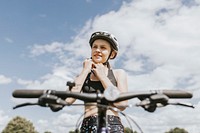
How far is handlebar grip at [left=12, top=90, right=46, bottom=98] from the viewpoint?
2.90m

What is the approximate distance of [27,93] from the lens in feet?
9.62

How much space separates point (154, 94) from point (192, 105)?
1.65 ft

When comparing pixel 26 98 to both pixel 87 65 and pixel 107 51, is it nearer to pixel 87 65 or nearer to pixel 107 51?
pixel 87 65

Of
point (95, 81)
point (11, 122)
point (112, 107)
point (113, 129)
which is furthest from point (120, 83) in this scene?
point (11, 122)

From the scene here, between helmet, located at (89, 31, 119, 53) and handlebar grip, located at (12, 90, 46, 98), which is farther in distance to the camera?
helmet, located at (89, 31, 119, 53)

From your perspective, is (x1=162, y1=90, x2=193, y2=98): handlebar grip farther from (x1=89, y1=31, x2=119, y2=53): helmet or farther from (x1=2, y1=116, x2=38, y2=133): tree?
(x1=2, y1=116, x2=38, y2=133): tree

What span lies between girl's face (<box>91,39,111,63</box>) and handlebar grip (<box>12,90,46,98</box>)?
1802 mm

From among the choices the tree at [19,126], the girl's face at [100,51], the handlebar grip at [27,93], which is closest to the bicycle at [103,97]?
the handlebar grip at [27,93]

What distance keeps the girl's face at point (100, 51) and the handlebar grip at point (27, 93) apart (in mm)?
1802

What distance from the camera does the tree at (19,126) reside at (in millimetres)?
67188

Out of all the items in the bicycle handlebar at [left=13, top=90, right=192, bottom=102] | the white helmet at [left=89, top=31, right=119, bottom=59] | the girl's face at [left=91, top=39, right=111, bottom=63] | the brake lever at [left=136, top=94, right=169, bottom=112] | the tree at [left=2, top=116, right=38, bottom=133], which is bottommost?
the brake lever at [left=136, top=94, right=169, bottom=112]

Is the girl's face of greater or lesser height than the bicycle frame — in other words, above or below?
above

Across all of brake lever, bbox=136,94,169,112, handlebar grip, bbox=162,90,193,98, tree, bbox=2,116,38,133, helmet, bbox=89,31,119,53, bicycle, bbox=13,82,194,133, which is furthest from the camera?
tree, bbox=2,116,38,133

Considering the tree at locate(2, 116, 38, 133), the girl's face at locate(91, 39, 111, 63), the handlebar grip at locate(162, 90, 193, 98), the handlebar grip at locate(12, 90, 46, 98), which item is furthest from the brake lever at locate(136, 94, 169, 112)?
the tree at locate(2, 116, 38, 133)
